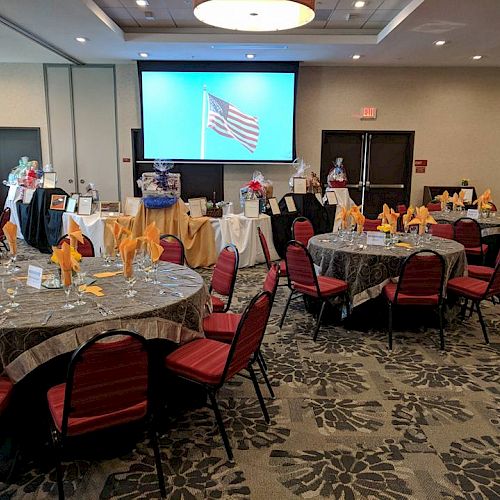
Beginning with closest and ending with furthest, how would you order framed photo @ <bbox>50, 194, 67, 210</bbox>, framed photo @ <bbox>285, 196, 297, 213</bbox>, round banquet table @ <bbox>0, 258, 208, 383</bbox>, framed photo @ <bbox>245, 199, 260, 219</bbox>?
1. round banquet table @ <bbox>0, 258, 208, 383</bbox>
2. framed photo @ <bbox>245, 199, 260, 219</bbox>
3. framed photo @ <bbox>50, 194, 67, 210</bbox>
4. framed photo @ <bbox>285, 196, 297, 213</bbox>

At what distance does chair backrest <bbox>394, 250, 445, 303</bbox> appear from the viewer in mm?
3826

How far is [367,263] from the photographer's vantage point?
4.20m

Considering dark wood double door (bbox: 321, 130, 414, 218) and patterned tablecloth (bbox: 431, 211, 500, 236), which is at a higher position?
dark wood double door (bbox: 321, 130, 414, 218)

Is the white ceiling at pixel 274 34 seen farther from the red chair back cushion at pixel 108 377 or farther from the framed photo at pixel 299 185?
the red chair back cushion at pixel 108 377

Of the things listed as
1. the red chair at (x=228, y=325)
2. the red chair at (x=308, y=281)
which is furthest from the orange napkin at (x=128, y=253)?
the red chair at (x=308, y=281)

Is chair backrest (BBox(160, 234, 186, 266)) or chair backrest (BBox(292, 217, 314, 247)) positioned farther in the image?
chair backrest (BBox(292, 217, 314, 247))

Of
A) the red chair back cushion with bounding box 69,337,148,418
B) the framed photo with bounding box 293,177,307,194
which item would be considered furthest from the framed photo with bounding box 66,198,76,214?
the red chair back cushion with bounding box 69,337,148,418

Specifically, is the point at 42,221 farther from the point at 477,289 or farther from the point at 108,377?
the point at 477,289

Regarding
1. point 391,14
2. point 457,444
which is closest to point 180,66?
point 391,14

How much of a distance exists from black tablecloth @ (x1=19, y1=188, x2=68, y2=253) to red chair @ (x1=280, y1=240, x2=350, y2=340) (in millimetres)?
4196

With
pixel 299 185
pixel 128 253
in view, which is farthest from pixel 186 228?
pixel 128 253

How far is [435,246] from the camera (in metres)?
4.57

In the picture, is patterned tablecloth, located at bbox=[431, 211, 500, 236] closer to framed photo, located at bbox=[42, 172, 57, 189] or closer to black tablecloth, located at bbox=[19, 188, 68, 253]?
black tablecloth, located at bbox=[19, 188, 68, 253]

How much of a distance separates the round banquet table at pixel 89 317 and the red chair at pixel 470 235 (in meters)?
4.01
